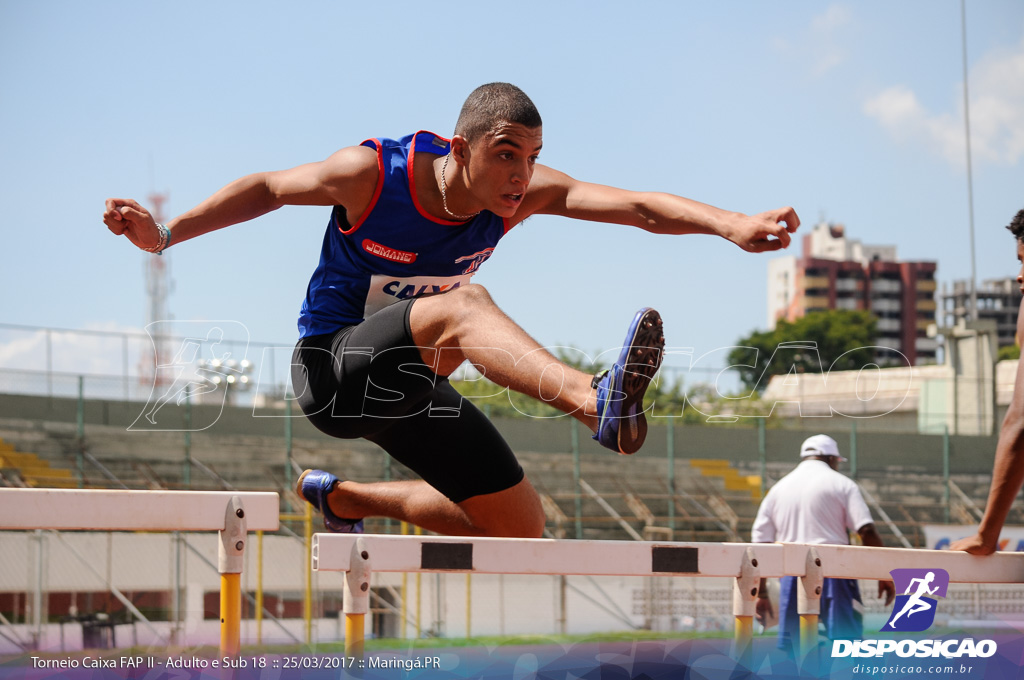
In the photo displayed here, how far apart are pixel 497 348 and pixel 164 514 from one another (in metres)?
1.04

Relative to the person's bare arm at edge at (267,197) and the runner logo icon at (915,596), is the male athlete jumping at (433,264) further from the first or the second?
the runner logo icon at (915,596)

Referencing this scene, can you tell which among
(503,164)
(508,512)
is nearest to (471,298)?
(503,164)

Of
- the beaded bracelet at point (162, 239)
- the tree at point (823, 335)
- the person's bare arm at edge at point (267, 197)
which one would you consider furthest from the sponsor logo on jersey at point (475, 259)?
the tree at point (823, 335)

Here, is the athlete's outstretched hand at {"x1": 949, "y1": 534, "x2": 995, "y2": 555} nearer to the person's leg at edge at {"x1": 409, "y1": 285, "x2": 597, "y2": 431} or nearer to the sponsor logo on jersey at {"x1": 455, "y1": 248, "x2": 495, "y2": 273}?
the person's leg at edge at {"x1": 409, "y1": 285, "x2": 597, "y2": 431}

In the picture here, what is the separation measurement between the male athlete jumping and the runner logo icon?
1.32m

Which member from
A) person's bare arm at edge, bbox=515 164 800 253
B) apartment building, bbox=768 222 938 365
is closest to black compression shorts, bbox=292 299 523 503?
person's bare arm at edge, bbox=515 164 800 253

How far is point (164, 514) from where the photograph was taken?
2859 millimetres

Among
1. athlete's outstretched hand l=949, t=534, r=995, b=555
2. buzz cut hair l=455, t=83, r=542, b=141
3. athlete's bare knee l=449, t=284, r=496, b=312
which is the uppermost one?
buzz cut hair l=455, t=83, r=542, b=141

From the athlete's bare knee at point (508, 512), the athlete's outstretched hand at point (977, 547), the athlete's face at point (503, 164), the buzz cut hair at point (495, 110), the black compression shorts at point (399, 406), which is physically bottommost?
the athlete's outstretched hand at point (977, 547)

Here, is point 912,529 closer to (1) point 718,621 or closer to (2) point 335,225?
(1) point 718,621

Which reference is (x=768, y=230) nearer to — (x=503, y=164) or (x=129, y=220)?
(x=503, y=164)

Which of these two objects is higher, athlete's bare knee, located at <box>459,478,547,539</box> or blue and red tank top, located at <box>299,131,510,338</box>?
blue and red tank top, located at <box>299,131,510,338</box>

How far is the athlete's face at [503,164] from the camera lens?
320 cm

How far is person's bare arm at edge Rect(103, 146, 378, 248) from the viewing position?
3.28 m
